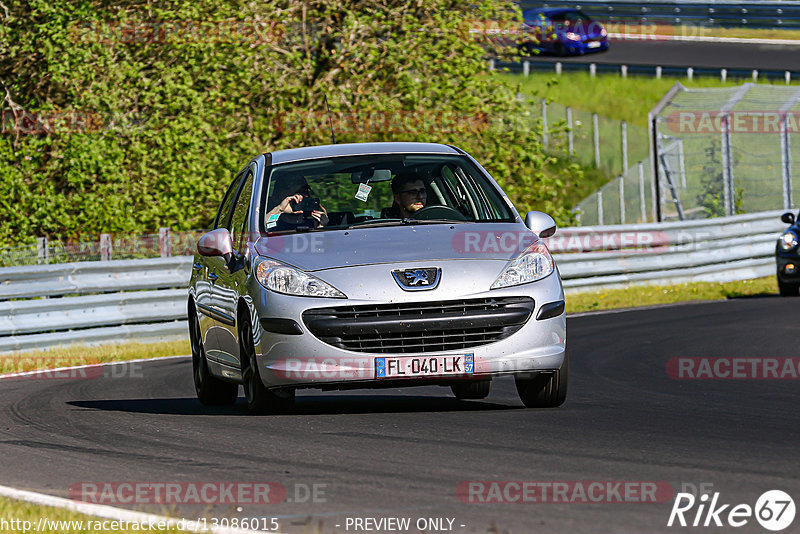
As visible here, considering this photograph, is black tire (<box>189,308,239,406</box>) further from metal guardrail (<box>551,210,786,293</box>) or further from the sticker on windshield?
metal guardrail (<box>551,210,786,293</box>)

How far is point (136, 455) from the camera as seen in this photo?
755 cm

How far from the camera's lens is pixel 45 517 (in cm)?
581

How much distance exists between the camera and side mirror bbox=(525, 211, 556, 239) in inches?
360

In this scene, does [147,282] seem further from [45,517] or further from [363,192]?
[45,517]

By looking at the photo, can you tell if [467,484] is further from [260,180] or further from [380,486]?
[260,180]

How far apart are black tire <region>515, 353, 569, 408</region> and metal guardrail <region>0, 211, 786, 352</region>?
868cm

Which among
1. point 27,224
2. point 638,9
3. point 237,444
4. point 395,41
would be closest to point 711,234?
point 395,41

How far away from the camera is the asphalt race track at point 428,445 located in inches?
224

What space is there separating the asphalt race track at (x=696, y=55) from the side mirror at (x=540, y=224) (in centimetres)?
3536

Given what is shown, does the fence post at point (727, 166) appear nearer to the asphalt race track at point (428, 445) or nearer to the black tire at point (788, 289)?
the black tire at point (788, 289)

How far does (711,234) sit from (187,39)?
9200 millimetres

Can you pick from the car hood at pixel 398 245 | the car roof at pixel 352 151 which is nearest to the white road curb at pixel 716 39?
the car roof at pixel 352 151

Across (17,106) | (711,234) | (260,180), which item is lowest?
(711,234)

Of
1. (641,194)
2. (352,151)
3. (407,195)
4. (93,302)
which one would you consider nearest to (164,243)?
(93,302)
